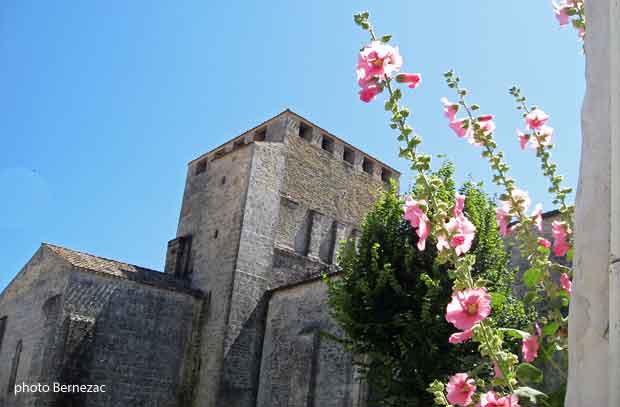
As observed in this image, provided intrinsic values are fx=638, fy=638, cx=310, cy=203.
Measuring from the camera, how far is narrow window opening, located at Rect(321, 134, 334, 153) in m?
26.7

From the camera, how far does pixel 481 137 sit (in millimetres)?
2961

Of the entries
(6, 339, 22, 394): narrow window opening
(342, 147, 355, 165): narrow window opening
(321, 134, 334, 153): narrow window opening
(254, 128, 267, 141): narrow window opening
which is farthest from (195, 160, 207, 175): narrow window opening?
(6, 339, 22, 394): narrow window opening

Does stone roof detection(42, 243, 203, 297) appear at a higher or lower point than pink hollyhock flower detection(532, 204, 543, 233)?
higher

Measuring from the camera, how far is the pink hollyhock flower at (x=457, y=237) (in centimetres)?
239

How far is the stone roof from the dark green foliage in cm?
1090

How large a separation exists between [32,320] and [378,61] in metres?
21.4

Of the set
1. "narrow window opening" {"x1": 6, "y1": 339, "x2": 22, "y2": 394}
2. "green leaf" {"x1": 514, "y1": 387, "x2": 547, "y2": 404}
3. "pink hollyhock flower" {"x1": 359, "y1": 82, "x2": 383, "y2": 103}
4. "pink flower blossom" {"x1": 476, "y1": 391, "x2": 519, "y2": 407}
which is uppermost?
"pink hollyhock flower" {"x1": 359, "y1": 82, "x2": 383, "y2": 103}

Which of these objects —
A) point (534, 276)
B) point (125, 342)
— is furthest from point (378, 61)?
point (125, 342)

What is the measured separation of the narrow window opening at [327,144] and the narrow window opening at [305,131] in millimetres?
808

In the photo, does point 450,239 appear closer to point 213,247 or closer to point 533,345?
point 533,345

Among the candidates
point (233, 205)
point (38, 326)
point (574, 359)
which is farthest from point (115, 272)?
point (574, 359)

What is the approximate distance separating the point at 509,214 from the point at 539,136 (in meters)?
0.45

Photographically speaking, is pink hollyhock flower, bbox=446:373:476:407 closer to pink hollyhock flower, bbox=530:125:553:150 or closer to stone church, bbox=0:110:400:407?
pink hollyhock flower, bbox=530:125:553:150

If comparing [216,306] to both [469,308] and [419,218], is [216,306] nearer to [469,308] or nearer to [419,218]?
[419,218]
